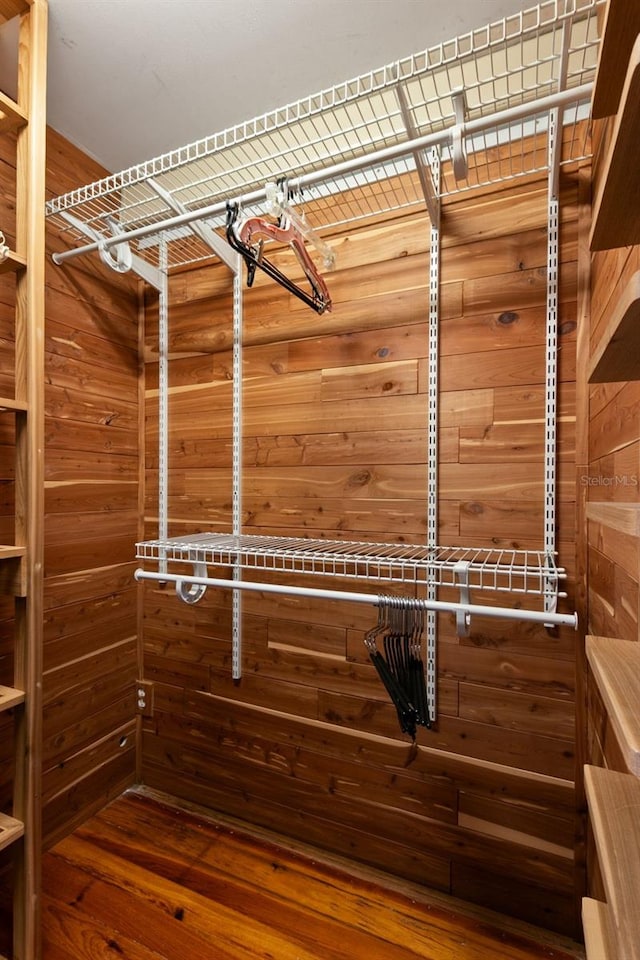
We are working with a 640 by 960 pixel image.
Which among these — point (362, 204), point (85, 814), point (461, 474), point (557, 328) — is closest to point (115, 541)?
point (85, 814)

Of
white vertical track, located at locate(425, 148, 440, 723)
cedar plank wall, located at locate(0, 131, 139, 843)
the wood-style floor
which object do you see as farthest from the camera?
cedar plank wall, located at locate(0, 131, 139, 843)

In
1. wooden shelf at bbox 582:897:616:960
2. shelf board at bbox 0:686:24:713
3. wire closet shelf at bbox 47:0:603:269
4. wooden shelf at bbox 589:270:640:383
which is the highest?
wire closet shelf at bbox 47:0:603:269

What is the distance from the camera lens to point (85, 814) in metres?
1.59

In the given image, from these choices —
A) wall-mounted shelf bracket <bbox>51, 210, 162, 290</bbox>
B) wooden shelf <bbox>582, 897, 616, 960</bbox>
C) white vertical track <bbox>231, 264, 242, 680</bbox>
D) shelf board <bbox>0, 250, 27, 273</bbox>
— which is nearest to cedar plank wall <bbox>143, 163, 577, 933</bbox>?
white vertical track <bbox>231, 264, 242, 680</bbox>

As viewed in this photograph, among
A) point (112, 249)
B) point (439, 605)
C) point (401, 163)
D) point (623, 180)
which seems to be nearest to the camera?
point (623, 180)

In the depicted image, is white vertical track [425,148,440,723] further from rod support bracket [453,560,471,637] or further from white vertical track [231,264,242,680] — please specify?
white vertical track [231,264,242,680]

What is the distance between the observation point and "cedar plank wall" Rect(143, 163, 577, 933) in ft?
Result: 4.06

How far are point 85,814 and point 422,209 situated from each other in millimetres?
2342

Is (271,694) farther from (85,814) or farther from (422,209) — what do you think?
(422,209)

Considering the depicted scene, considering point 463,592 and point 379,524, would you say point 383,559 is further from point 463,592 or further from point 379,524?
point 379,524

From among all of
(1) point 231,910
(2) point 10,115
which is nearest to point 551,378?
(2) point 10,115

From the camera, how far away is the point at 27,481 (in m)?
1.14

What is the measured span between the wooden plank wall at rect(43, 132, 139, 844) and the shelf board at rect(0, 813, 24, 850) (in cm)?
39

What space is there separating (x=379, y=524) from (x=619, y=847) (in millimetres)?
974
